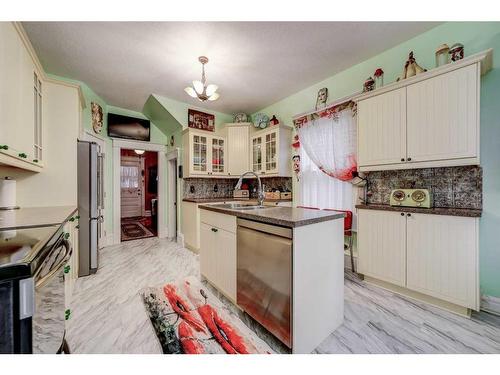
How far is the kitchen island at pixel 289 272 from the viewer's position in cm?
125

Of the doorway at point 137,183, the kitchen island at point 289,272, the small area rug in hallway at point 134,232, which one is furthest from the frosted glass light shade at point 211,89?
the doorway at point 137,183

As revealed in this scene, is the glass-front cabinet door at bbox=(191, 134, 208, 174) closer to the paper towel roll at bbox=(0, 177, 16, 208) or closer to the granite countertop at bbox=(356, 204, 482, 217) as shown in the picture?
the paper towel roll at bbox=(0, 177, 16, 208)

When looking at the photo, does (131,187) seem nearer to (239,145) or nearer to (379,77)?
(239,145)

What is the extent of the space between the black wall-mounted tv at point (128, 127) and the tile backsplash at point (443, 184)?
425cm

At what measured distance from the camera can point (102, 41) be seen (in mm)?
2148

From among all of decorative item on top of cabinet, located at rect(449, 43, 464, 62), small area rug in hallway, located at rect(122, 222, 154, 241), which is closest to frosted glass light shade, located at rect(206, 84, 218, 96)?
decorative item on top of cabinet, located at rect(449, 43, 464, 62)

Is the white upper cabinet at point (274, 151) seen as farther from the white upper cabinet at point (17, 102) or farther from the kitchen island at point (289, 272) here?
the white upper cabinet at point (17, 102)

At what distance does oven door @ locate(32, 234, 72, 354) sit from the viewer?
73cm

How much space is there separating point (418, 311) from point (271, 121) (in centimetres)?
321

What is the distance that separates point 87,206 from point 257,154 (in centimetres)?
272

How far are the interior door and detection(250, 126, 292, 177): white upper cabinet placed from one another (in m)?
5.11

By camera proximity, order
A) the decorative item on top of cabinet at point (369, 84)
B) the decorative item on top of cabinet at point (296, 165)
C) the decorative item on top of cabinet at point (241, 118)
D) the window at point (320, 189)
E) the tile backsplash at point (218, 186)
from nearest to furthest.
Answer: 1. the decorative item on top of cabinet at point (369, 84)
2. the window at point (320, 189)
3. the decorative item on top of cabinet at point (296, 165)
4. the tile backsplash at point (218, 186)
5. the decorative item on top of cabinet at point (241, 118)

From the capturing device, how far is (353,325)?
160 cm
